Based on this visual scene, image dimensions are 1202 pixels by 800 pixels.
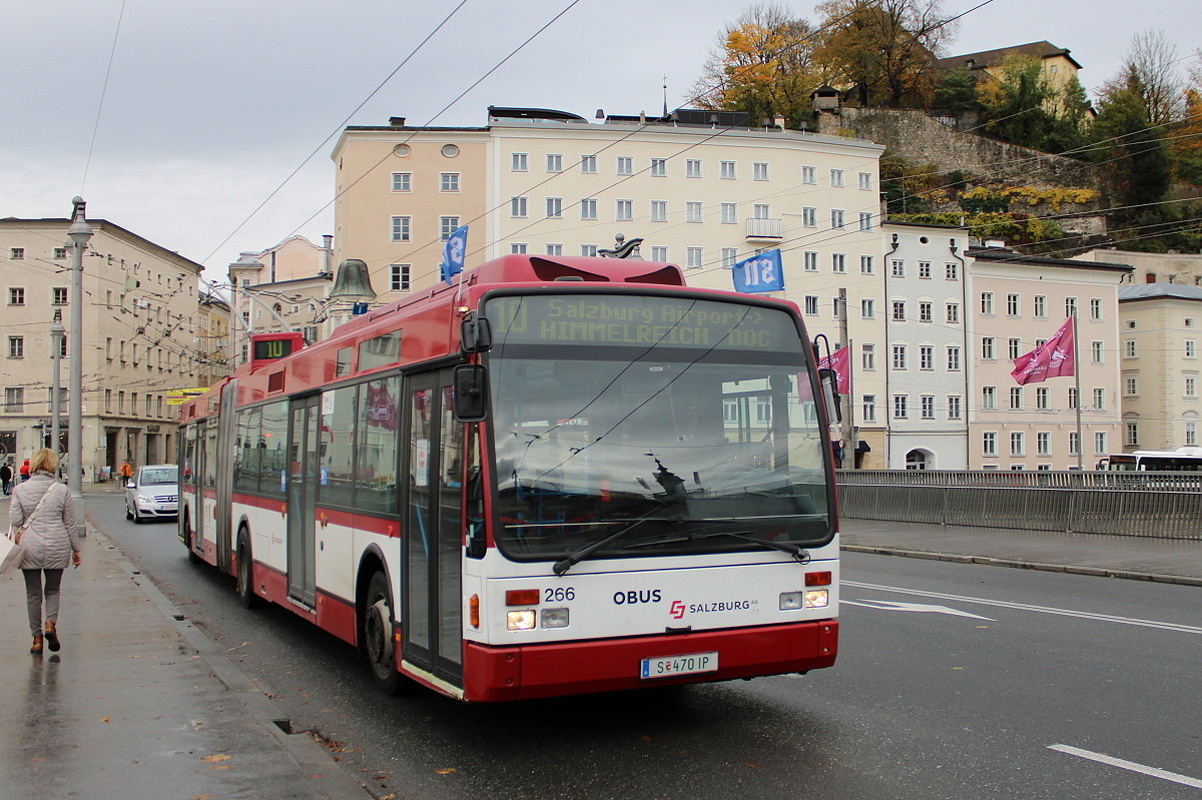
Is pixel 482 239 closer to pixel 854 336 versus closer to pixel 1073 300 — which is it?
pixel 854 336

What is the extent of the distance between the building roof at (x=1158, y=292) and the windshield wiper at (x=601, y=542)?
81475 mm

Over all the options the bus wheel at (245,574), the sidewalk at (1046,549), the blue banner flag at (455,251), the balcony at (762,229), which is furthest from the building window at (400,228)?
the bus wheel at (245,574)

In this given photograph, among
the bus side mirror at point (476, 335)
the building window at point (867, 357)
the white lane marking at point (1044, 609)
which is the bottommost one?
the white lane marking at point (1044, 609)

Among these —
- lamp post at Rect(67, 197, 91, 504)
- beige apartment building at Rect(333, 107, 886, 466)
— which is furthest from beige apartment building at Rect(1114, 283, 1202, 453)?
lamp post at Rect(67, 197, 91, 504)

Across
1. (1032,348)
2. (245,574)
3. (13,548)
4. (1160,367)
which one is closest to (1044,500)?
(245,574)

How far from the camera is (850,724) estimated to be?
739 centimetres

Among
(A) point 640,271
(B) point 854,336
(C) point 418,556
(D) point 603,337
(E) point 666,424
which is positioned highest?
(B) point 854,336

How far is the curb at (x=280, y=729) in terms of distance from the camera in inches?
237

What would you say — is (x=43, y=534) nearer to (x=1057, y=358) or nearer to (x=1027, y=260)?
(x=1057, y=358)

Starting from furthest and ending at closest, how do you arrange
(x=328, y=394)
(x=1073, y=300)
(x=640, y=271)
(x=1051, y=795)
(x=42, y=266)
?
(x=42, y=266) → (x=1073, y=300) → (x=328, y=394) → (x=640, y=271) → (x=1051, y=795)

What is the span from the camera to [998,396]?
236 ft

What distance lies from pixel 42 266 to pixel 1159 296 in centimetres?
7521

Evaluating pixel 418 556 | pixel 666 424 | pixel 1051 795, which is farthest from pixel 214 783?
pixel 1051 795

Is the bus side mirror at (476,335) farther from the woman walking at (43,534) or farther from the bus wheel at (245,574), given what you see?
the bus wheel at (245,574)
